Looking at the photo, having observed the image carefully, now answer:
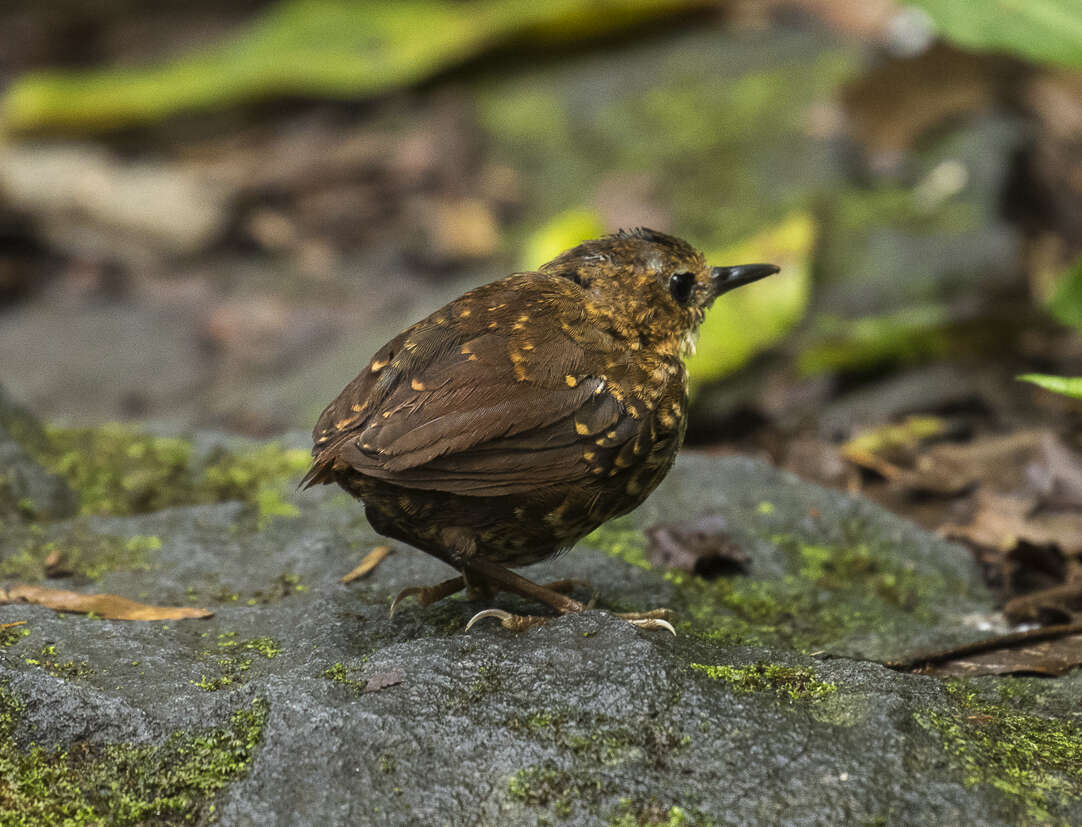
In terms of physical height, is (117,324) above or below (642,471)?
below

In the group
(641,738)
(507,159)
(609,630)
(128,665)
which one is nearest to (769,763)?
(641,738)

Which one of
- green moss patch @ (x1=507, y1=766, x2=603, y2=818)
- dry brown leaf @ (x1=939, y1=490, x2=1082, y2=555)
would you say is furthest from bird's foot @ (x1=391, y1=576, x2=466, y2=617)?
dry brown leaf @ (x1=939, y1=490, x2=1082, y2=555)

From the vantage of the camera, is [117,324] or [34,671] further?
[117,324]

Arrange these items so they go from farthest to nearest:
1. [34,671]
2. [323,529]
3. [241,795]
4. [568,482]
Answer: [323,529]
[568,482]
[34,671]
[241,795]

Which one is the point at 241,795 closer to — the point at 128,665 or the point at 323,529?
the point at 128,665

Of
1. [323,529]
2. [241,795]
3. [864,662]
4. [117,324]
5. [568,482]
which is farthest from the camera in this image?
[117,324]

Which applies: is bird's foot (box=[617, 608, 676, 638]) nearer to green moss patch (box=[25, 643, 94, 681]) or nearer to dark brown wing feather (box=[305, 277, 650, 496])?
dark brown wing feather (box=[305, 277, 650, 496])

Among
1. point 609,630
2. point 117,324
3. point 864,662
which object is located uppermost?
point 609,630
